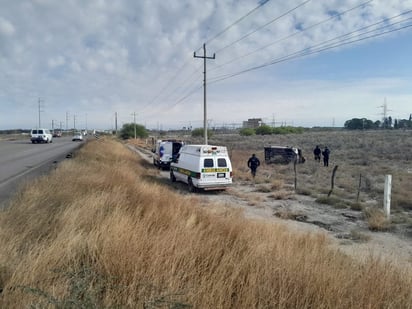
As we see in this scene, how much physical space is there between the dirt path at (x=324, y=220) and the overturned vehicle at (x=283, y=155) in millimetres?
11031

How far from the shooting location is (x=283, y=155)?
2889 centimetres

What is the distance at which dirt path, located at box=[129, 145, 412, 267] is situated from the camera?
7996 millimetres

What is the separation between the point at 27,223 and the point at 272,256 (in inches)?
153

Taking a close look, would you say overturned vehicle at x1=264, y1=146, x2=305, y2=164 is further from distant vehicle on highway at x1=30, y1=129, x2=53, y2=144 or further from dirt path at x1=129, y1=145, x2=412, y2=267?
distant vehicle on highway at x1=30, y1=129, x2=53, y2=144

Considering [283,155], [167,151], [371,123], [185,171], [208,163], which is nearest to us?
[208,163]

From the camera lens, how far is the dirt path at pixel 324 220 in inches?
315

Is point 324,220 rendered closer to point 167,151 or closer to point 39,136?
point 167,151

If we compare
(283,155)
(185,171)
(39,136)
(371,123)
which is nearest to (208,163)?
(185,171)

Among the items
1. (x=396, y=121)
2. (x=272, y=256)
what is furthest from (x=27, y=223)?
(x=396, y=121)

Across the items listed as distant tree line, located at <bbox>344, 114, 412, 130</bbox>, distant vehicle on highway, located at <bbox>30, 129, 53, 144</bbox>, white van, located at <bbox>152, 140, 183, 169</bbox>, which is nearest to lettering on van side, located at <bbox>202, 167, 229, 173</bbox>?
white van, located at <bbox>152, 140, 183, 169</bbox>

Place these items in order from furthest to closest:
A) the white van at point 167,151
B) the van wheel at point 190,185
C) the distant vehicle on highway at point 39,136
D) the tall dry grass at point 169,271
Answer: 1. the distant vehicle on highway at point 39,136
2. the white van at point 167,151
3. the van wheel at point 190,185
4. the tall dry grass at point 169,271

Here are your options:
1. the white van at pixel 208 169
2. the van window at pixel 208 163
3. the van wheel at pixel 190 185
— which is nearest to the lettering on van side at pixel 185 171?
the white van at pixel 208 169

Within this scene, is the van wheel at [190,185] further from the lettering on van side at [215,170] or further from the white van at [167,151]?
the white van at [167,151]

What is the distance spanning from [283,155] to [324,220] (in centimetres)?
1803
